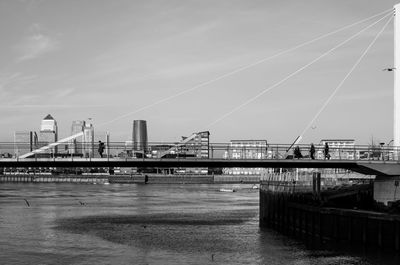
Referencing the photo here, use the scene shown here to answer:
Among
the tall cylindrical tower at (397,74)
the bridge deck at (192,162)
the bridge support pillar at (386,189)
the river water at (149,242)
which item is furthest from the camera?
the bridge deck at (192,162)

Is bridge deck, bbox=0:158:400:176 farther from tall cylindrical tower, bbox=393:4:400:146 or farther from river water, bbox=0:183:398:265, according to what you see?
river water, bbox=0:183:398:265

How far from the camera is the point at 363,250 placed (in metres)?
43.5

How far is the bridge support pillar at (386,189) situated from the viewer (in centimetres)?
4782

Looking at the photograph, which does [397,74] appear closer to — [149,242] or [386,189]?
[386,189]

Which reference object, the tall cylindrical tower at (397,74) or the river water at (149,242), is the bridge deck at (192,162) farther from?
the river water at (149,242)

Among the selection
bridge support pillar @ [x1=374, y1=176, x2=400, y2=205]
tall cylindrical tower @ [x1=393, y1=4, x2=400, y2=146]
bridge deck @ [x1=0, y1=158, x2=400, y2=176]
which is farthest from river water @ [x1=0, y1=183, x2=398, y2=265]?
tall cylindrical tower @ [x1=393, y1=4, x2=400, y2=146]

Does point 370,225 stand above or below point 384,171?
below

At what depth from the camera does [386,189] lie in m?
49.0

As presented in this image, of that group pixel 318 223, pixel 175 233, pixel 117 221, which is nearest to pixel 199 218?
pixel 117 221

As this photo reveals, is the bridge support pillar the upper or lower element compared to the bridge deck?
lower

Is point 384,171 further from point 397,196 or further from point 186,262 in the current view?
point 186,262

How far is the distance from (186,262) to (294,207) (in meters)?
18.7

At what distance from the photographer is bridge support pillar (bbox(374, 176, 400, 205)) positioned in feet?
157

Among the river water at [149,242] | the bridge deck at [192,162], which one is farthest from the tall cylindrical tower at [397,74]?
the river water at [149,242]
